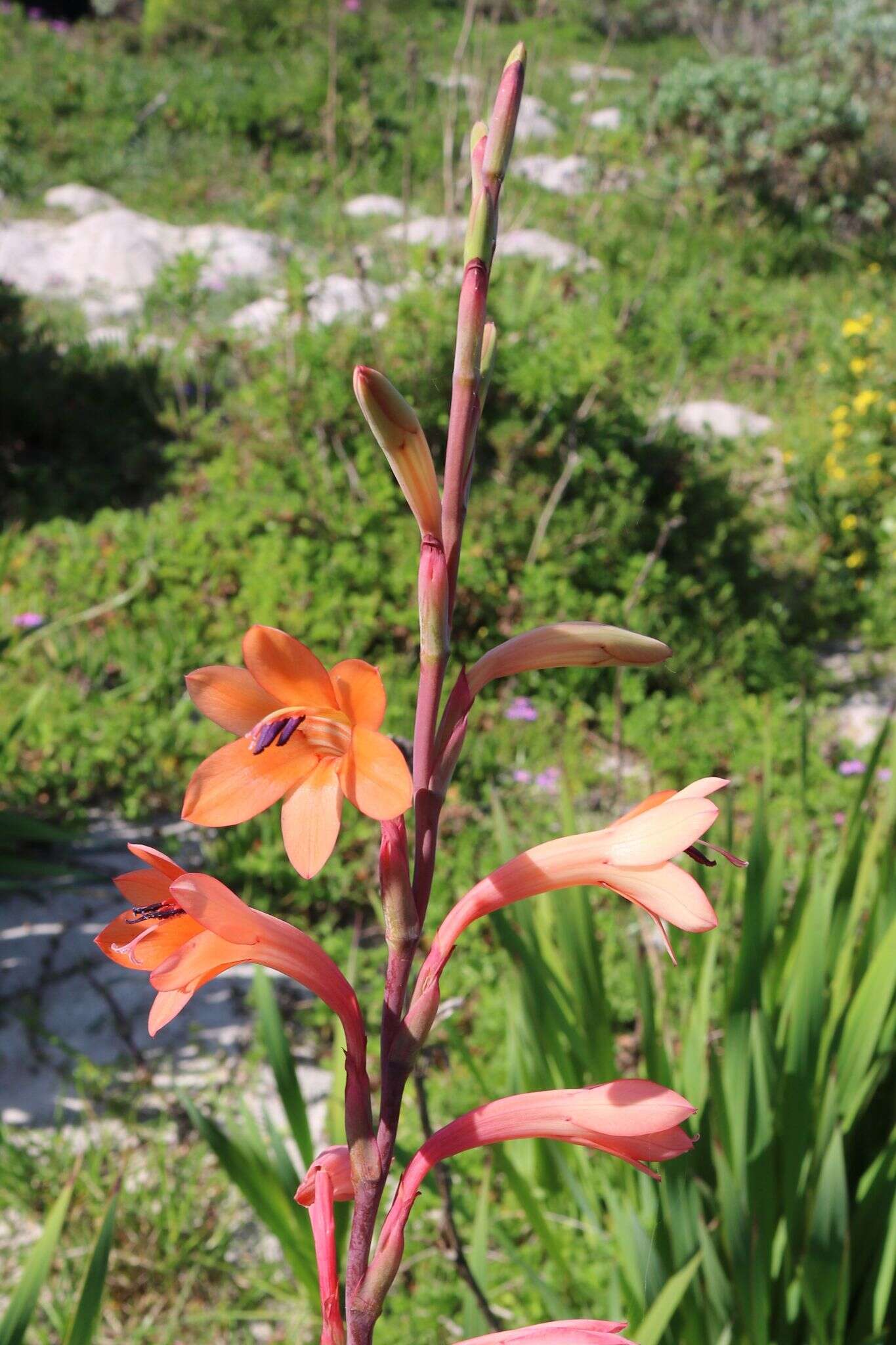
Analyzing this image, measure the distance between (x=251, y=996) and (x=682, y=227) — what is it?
7304 mm

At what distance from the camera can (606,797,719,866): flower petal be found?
677 mm

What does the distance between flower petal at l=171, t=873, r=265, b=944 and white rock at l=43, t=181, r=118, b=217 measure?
905cm

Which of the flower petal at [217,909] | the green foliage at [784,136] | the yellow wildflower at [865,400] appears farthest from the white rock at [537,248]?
the flower petal at [217,909]

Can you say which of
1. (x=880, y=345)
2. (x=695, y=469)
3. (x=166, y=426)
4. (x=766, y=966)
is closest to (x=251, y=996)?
(x=766, y=966)

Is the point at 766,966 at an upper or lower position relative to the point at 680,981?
upper

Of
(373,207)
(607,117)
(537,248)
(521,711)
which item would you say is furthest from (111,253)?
(607,117)

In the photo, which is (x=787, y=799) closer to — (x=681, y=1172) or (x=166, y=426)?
(x=681, y=1172)

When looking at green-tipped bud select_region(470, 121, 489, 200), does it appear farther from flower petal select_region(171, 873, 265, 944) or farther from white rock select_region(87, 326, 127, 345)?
white rock select_region(87, 326, 127, 345)

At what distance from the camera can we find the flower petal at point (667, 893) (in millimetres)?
663

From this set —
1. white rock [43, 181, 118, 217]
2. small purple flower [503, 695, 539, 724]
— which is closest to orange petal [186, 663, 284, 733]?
small purple flower [503, 695, 539, 724]

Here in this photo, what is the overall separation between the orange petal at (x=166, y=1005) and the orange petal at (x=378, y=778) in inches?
6.8

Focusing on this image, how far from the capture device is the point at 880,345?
530cm

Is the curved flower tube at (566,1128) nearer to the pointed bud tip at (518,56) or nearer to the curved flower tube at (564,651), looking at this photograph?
the curved flower tube at (564,651)

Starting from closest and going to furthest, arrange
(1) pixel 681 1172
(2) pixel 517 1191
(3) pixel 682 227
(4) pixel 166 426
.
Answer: (1) pixel 681 1172 → (2) pixel 517 1191 → (4) pixel 166 426 → (3) pixel 682 227
